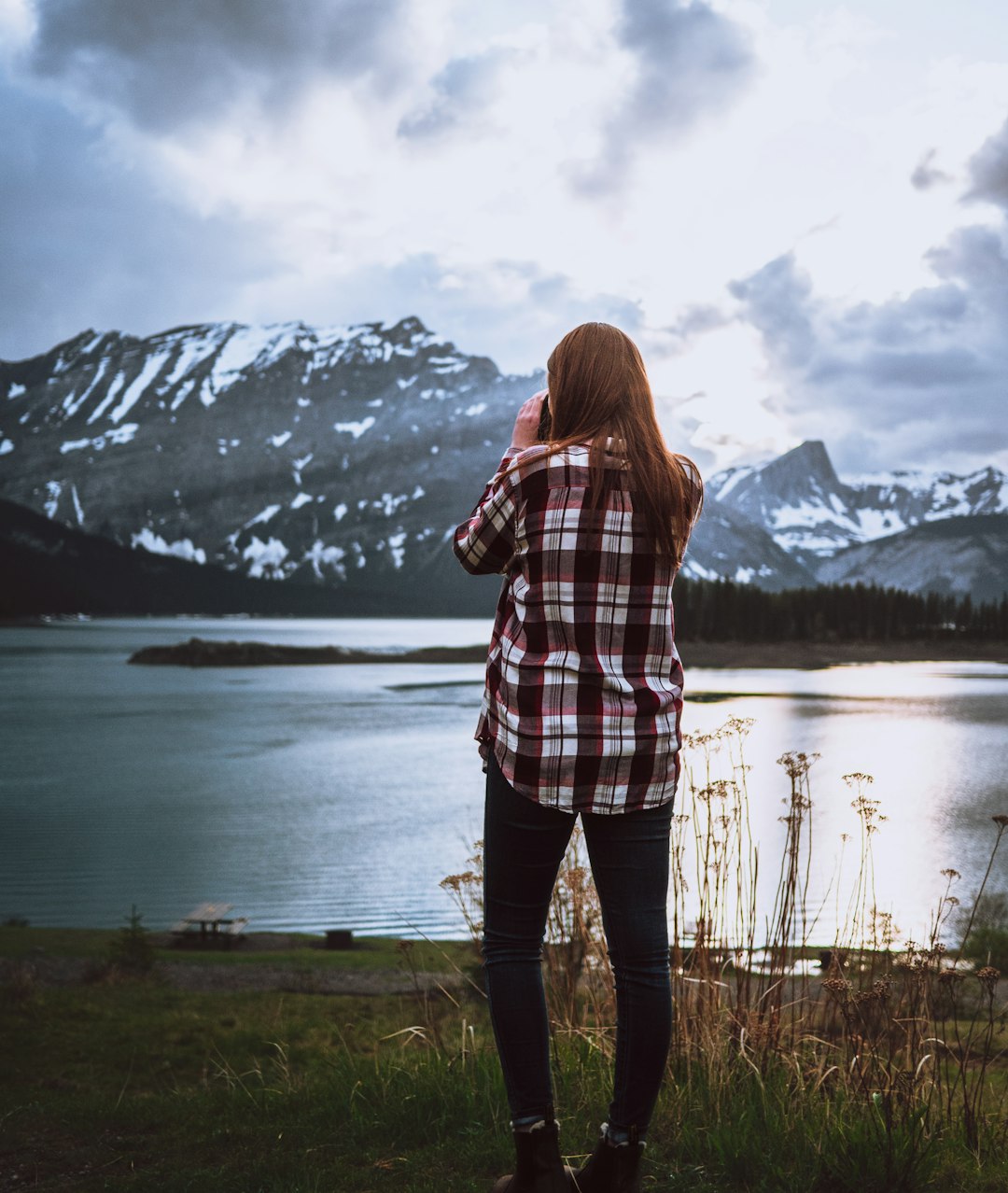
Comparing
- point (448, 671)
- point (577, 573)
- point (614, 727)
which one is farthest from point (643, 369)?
point (448, 671)

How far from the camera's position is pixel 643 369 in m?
2.51

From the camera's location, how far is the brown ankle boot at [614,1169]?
249 cm

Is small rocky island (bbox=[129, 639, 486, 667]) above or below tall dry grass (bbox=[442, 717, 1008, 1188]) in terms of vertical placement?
below

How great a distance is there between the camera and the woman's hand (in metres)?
2.54

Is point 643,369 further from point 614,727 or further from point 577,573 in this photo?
point 614,727

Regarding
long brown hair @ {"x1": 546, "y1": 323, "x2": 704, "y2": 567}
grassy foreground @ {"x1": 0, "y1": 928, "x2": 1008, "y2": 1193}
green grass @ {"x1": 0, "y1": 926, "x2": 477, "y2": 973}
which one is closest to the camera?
long brown hair @ {"x1": 546, "y1": 323, "x2": 704, "y2": 567}

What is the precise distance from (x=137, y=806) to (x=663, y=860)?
118 ft


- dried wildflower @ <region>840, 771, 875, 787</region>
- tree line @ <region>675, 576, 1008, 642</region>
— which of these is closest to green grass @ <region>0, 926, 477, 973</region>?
dried wildflower @ <region>840, 771, 875, 787</region>

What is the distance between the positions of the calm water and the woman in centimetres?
229

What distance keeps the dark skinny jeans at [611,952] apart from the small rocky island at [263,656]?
337 ft

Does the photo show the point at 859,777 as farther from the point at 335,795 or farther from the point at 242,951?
the point at 335,795

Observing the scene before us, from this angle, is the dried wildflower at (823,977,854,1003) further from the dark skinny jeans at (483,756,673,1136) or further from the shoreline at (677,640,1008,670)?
the shoreline at (677,640,1008,670)

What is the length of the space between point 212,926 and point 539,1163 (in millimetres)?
19644

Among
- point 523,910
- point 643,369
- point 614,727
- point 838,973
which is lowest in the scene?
point 838,973
